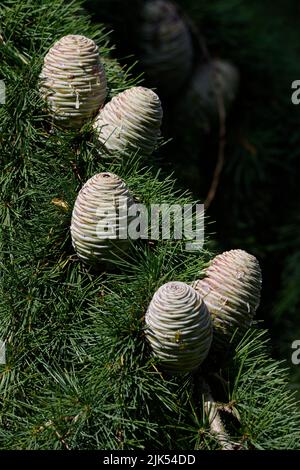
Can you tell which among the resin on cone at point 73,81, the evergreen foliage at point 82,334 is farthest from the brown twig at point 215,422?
the resin on cone at point 73,81

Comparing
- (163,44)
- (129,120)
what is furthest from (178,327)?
(163,44)

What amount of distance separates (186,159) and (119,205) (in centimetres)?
53

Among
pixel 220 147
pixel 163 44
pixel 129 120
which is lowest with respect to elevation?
pixel 220 147

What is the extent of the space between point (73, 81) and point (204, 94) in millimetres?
477

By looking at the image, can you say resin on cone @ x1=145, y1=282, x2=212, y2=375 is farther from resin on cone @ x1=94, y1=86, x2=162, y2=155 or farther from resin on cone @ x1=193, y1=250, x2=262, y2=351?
resin on cone @ x1=94, y1=86, x2=162, y2=155

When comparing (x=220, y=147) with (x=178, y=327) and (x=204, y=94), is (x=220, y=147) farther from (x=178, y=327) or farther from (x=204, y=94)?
(x=178, y=327)

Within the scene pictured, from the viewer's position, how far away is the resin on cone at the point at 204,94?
1107 mm

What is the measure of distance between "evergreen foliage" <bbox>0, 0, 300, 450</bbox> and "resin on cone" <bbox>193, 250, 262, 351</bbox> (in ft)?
0.04

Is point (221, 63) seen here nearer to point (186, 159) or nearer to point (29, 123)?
point (186, 159)

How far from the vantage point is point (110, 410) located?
0.55 m

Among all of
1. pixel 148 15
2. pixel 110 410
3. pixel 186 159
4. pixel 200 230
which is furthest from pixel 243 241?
pixel 110 410

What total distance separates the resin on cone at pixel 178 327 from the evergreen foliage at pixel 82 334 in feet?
0.04

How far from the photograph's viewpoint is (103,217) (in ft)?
1.93
